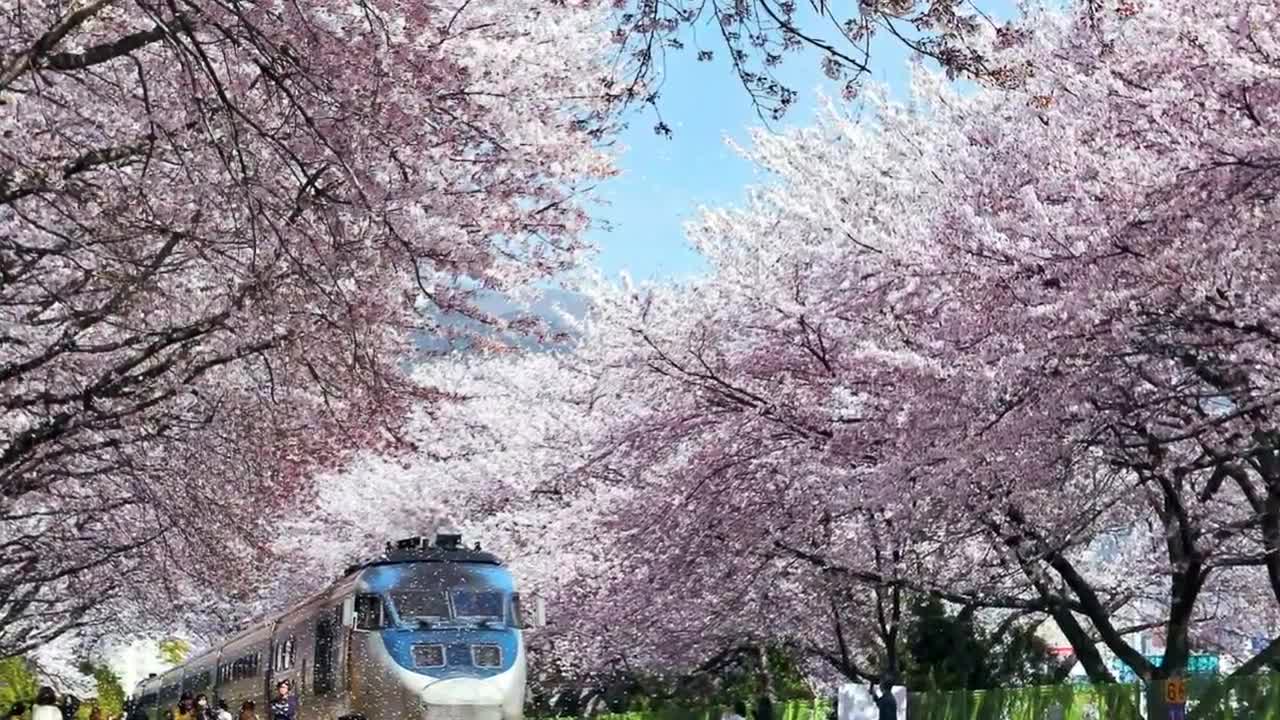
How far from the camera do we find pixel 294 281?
1387 centimetres

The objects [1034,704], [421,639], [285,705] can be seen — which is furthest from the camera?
[285,705]

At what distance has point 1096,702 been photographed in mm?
17953

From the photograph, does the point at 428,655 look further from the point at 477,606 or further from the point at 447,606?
the point at 477,606

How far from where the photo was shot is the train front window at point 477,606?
71.3ft

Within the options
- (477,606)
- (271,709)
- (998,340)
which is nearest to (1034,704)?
(998,340)

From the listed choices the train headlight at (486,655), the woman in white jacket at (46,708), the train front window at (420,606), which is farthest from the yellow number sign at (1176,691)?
the woman in white jacket at (46,708)

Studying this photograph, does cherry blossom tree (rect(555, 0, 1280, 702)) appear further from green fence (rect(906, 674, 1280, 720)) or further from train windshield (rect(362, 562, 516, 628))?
train windshield (rect(362, 562, 516, 628))

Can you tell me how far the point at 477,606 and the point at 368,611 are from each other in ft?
4.36

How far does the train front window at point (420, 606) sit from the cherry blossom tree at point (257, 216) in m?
1.78

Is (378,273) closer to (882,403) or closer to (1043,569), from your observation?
(882,403)

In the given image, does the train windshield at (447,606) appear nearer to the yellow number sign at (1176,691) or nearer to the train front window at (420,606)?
the train front window at (420,606)

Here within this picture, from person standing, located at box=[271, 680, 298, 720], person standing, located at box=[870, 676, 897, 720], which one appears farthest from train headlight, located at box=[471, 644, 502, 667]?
person standing, located at box=[870, 676, 897, 720]

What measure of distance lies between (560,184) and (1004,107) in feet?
19.0

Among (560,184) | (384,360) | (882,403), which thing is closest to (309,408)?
(384,360)
